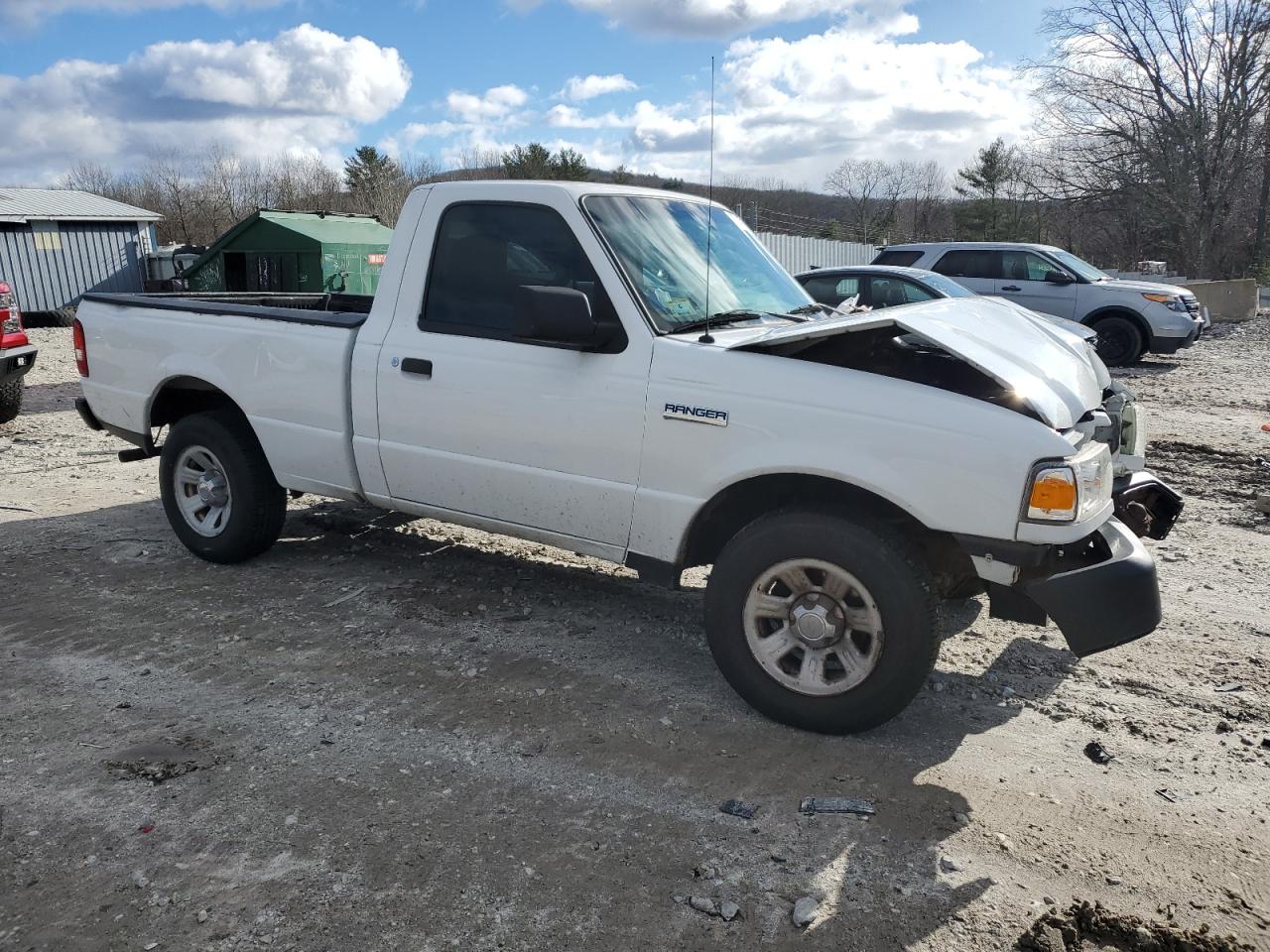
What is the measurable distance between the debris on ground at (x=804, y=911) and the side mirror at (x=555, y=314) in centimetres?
219

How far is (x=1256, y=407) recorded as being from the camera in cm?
1090

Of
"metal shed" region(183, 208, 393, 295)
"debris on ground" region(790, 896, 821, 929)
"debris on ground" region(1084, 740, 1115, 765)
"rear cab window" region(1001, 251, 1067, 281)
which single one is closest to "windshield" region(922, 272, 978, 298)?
"rear cab window" region(1001, 251, 1067, 281)

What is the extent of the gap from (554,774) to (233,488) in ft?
9.44

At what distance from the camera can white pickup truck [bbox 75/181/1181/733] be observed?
131 inches

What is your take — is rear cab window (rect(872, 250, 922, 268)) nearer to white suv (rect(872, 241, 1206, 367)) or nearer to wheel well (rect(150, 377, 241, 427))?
white suv (rect(872, 241, 1206, 367))

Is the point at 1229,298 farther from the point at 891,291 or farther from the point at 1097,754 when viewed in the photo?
the point at 1097,754

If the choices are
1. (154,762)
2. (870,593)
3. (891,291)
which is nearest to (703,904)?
(870,593)

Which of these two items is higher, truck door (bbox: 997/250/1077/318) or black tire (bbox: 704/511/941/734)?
truck door (bbox: 997/250/1077/318)

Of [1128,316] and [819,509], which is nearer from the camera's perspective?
[819,509]

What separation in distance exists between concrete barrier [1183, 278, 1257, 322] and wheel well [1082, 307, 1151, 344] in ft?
26.7

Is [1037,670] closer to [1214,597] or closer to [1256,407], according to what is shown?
[1214,597]

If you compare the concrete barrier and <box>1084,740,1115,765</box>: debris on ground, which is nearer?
<box>1084,740,1115,765</box>: debris on ground

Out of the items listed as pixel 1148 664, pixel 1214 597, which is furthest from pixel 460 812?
pixel 1214 597

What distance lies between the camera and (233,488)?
17.4ft
